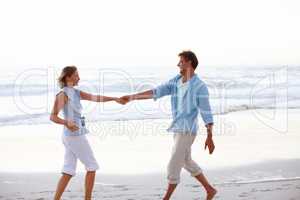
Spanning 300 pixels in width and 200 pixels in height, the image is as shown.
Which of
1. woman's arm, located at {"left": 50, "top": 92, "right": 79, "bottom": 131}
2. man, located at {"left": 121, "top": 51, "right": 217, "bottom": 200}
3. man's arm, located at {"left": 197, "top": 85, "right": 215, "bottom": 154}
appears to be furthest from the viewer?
man, located at {"left": 121, "top": 51, "right": 217, "bottom": 200}

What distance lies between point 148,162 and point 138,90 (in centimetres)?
1474

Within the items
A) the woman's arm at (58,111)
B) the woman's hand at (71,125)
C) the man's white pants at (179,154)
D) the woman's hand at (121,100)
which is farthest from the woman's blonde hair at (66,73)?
the man's white pants at (179,154)

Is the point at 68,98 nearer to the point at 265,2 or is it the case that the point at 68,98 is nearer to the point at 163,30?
the point at 163,30

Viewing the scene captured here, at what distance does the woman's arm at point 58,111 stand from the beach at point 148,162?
42.8 inches

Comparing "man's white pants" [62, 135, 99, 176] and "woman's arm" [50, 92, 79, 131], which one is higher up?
"woman's arm" [50, 92, 79, 131]

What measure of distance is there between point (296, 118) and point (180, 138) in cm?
827

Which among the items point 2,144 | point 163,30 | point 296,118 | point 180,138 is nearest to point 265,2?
point 163,30

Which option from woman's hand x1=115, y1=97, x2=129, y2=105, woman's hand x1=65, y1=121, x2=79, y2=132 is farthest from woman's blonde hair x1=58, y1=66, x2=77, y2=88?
woman's hand x1=115, y1=97, x2=129, y2=105

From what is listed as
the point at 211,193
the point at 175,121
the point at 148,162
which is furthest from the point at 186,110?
the point at 148,162

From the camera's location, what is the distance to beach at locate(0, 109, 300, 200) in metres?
5.77

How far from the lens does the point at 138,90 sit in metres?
22.2

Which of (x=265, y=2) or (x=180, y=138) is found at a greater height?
(x=265, y=2)

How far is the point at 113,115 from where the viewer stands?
13.4 m

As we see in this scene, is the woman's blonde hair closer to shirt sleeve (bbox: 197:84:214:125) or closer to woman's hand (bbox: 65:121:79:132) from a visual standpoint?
woman's hand (bbox: 65:121:79:132)
